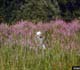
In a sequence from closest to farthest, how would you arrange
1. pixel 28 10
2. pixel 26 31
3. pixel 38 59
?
pixel 38 59
pixel 26 31
pixel 28 10

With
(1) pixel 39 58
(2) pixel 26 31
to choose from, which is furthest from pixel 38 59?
(2) pixel 26 31

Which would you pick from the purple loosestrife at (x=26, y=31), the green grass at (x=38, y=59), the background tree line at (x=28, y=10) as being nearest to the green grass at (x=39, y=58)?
the green grass at (x=38, y=59)

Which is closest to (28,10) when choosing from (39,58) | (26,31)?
(26,31)

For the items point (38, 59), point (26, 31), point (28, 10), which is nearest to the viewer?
point (38, 59)

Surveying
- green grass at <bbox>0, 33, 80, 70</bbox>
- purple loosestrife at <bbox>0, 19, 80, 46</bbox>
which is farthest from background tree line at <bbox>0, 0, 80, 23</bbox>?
green grass at <bbox>0, 33, 80, 70</bbox>

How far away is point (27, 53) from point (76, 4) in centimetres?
1798

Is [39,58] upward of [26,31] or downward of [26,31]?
downward

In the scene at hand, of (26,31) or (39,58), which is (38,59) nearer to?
(39,58)

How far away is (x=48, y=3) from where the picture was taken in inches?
710

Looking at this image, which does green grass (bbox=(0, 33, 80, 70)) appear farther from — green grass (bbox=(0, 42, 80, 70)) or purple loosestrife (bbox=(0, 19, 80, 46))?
purple loosestrife (bbox=(0, 19, 80, 46))

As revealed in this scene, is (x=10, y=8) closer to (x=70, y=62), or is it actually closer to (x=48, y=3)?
(x=48, y=3)

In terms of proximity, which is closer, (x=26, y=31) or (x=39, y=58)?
(x=39, y=58)

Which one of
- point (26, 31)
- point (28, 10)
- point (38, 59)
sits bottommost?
point (38, 59)

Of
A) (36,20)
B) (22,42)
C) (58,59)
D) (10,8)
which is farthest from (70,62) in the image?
(10,8)
